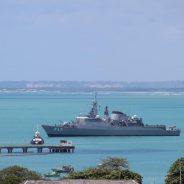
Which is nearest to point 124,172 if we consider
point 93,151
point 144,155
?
point 144,155

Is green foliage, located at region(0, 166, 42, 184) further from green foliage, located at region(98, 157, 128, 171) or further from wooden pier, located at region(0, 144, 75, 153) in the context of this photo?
wooden pier, located at region(0, 144, 75, 153)

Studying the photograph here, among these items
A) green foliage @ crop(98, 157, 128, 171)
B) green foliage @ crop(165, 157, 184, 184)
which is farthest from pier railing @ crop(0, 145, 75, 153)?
green foliage @ crop(165, 157, 184, 184)

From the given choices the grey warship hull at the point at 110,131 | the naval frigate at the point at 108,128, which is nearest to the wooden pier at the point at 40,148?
the naval frigate at the point at 108,128

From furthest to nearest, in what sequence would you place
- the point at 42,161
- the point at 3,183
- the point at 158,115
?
1. the point at 158,115
2. the point at 42,161
3. the point at 3,183

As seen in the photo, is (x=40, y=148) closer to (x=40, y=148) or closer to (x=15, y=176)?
(x=40, y=148)

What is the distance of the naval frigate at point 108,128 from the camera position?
348 feet

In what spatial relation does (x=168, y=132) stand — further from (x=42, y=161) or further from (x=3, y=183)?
(x=3, y=183)

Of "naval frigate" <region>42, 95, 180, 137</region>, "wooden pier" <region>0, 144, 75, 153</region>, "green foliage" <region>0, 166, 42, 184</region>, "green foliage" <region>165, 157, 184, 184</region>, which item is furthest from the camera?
"naval frigate" <region>42, 95, 180, 137</region>

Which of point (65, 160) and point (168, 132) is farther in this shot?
point (168, 132)

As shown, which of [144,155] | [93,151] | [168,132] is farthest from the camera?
[168,132]

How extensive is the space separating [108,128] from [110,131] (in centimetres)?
38

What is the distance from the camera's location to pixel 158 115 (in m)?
154

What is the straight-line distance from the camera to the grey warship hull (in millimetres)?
105500

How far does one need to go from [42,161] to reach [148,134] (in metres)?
36.2
